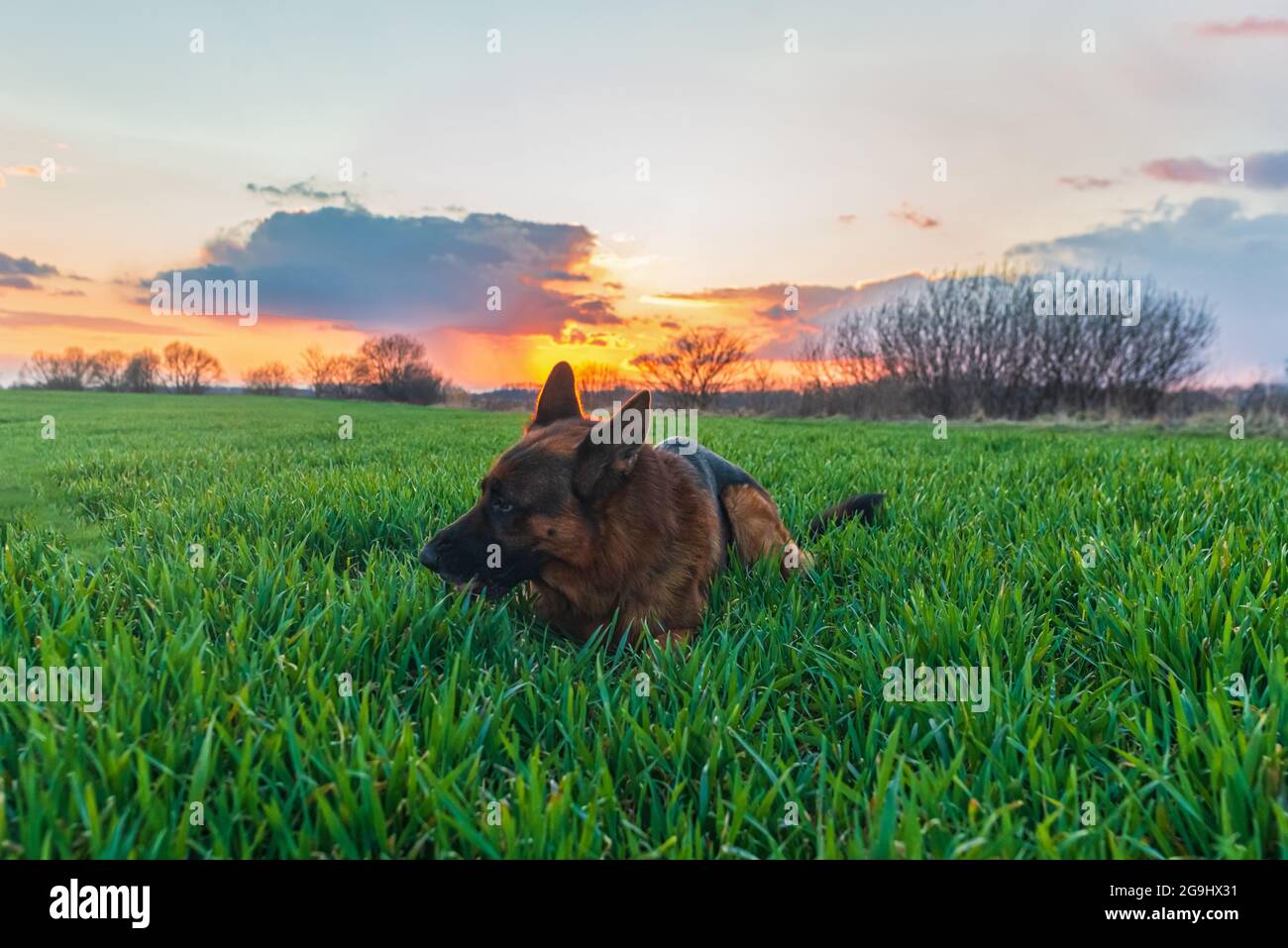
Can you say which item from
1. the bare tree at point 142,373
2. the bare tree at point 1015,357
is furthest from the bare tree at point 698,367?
the bare tree at point 142,373

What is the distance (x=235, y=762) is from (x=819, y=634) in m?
2.15

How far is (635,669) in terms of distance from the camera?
2576 millimetres

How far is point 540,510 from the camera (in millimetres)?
3012

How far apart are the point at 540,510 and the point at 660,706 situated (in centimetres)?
118

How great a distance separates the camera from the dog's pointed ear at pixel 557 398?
357 cm

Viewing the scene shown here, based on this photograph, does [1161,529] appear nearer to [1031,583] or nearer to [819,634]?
[1031,583]

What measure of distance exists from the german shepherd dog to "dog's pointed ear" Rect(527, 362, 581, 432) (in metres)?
0.41

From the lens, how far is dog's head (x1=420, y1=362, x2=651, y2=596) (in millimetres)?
2980

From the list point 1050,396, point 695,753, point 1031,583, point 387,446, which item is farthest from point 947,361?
point 695,753

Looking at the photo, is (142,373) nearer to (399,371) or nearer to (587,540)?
(399,371)

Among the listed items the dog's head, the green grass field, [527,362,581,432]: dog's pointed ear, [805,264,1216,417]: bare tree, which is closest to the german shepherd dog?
the dog's head

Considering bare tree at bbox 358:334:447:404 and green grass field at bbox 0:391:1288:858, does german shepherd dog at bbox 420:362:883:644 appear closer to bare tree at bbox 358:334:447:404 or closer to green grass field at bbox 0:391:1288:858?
green grass field at bbox 0:391:1288:858

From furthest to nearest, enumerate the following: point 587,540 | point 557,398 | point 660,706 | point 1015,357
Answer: point 1015,357
point 557,398
point 587,540
point 660,706

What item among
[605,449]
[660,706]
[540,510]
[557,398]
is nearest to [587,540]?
[540,510]
